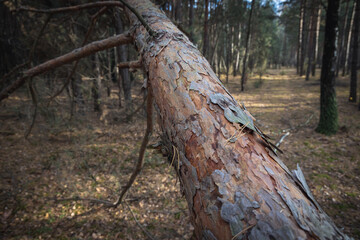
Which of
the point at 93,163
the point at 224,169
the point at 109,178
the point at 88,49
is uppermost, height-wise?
the point at 88,49

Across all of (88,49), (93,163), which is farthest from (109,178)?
(88,49)

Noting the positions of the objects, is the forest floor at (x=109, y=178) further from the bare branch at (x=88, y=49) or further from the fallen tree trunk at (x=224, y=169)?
the bare branch at (x=88, y=49)

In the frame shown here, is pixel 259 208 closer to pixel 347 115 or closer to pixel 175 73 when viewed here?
pixel 175 73

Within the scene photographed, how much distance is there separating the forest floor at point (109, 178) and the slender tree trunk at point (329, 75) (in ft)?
1.29

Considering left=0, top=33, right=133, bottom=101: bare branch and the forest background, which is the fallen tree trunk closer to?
the forest background

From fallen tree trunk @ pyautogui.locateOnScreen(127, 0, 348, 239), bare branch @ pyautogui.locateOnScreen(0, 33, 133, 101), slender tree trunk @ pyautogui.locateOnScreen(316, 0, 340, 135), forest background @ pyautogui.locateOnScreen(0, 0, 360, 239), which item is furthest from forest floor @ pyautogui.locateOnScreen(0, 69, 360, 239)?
Answer: bare branch @ pyautogui.locateOnScreen(0, 33, 133, 101)

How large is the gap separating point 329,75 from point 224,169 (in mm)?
6538

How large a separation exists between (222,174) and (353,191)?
4.29m

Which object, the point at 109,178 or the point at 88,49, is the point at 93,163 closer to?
the point at 109,178

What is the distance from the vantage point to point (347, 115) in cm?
685

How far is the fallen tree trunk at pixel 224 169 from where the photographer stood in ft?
1.96

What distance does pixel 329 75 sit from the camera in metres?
5.34

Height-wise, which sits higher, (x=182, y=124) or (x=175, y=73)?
(x=175, y=73)

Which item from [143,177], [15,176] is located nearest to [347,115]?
[143,177]
